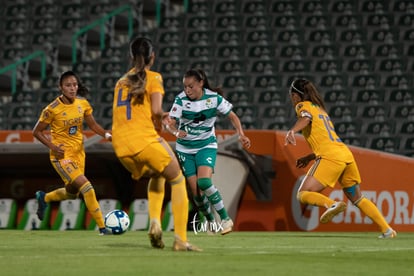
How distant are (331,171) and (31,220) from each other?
687 centimetres

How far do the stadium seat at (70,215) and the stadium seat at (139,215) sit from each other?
0.95m

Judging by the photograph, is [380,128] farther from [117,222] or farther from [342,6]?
[117,222]

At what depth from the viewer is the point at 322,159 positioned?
39.3ft

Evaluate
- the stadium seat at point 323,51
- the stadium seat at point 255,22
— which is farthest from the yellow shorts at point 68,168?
the stadium seat at point 255,22

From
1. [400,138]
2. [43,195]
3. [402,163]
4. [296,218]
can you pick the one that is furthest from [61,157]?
[400,138]

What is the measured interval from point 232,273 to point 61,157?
6.40m

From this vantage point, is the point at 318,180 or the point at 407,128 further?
the point at 407,128

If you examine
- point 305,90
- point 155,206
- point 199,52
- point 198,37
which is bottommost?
point 155,206

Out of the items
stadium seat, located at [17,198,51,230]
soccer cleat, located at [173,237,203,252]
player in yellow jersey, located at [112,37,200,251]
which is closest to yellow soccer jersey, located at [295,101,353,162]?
player in yellow jersey, located at [112,37,200,251]

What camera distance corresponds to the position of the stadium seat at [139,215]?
53.4ft

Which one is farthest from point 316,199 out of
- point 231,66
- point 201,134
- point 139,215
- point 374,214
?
point 231,66

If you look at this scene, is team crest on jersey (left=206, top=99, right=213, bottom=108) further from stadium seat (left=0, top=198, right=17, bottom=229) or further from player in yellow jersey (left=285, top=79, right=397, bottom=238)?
stadium seat (left=0, top=198, right=17, bottom=229)

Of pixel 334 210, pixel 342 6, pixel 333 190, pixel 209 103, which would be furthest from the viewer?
pixel 342 6

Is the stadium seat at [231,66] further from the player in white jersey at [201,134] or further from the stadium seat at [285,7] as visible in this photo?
the player in white jersey at [201,134]
